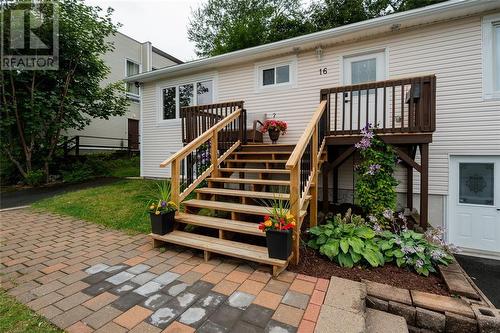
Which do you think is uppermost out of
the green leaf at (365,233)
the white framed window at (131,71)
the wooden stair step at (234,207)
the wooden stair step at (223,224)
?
the white framed window at (131,71)

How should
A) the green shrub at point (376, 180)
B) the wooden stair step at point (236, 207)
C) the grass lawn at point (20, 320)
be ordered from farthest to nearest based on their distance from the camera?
the green shrub at point (376, 180) < the wooden stair step at point (236, 207) < the grass lawn at point (20, 320)

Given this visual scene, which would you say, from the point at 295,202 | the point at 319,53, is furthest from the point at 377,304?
the point at 319,53

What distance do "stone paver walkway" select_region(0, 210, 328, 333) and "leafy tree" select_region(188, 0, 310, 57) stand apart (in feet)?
42.2

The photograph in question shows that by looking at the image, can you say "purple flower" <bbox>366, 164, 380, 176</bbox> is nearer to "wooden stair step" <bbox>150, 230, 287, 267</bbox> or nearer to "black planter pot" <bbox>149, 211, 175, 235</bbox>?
"wooden stair step" <bbox>150, 230, 287, 267</bbox>

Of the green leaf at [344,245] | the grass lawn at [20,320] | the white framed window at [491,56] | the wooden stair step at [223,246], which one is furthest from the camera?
the white framed window at [491,56]

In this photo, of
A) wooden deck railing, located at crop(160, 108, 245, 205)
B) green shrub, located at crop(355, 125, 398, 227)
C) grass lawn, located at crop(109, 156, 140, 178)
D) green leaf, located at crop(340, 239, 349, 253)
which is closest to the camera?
green leaf, located at crop(340, 239, 349, 253)

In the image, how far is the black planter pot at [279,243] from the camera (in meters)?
2.58

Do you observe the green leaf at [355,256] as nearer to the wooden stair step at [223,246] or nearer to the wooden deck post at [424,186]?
the wooden stair step at [223,246]

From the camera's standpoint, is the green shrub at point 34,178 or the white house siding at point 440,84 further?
the green shrub at point 34,178

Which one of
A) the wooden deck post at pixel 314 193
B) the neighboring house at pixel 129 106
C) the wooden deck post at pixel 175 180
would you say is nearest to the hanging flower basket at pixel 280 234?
the wooden deck post at pixel 314 193

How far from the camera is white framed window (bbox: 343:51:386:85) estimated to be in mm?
5480

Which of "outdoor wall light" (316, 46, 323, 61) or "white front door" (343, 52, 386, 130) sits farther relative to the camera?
"outdoor wall light" (316, 46, 323, 61)

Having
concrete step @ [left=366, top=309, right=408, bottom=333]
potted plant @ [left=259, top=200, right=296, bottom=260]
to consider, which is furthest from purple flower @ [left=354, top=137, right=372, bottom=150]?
concrete step @ [left=366, top=309, right=408, bottom=333]

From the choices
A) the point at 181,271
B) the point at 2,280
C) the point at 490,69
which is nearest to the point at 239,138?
the point at 181,271
